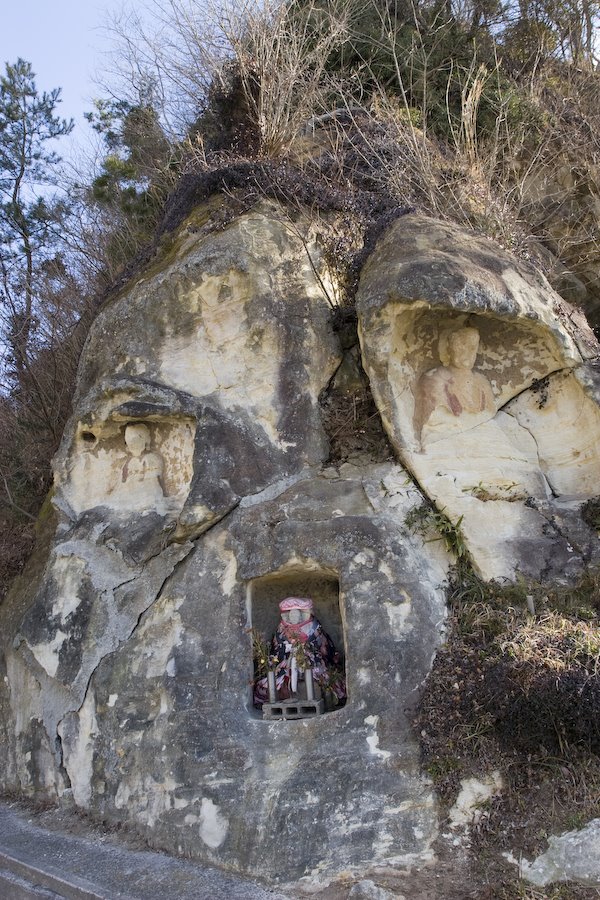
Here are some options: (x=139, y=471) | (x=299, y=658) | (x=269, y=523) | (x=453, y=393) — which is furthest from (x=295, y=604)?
(x=453, y=393)

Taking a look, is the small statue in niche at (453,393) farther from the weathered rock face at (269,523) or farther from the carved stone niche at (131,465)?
the carved stone niche at (131,465)

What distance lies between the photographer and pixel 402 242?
22.0 feet

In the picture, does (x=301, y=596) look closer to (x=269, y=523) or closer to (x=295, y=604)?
(x=295, y=604)

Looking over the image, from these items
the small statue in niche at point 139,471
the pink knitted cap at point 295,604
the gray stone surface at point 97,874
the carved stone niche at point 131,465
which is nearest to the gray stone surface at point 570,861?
the gray stone surface at point 97,874

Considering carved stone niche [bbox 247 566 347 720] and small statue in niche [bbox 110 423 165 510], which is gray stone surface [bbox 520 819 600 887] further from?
small statue in niche [bbox 110 423 165 510]

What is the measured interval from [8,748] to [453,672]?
4051 millimetres

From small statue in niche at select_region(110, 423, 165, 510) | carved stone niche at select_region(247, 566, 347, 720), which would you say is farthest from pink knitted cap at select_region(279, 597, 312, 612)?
small statue in niche at select_region(110, 423, 165, 510)

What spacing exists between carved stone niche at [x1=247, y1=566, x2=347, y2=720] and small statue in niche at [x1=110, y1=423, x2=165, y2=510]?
1428mm

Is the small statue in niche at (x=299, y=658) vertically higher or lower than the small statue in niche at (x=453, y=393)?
lower

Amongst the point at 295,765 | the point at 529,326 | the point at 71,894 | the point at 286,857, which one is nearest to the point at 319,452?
the point at 529,326

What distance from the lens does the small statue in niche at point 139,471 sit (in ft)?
23.5

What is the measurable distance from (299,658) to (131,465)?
2477 mm

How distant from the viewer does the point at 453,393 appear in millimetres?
6816

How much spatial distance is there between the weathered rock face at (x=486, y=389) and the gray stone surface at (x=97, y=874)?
9.60ft
